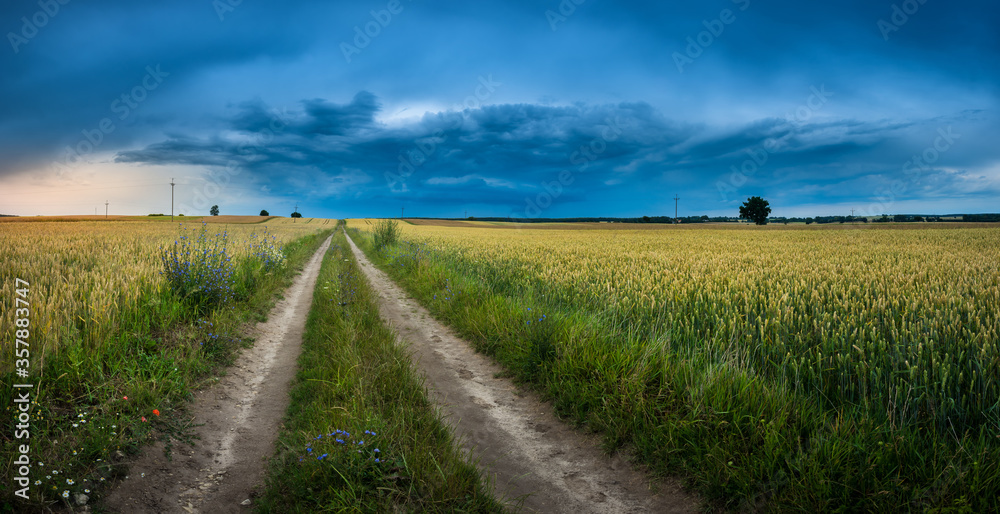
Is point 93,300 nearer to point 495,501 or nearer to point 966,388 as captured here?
point 495,501

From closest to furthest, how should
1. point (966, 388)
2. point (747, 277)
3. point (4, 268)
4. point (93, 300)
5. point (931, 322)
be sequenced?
point (966, 388) < point (931, 322) < point (93, 300) < point (4, 268) < point (747, 277)

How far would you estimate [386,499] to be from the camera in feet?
11.0

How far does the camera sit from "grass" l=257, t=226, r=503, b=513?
3.41 meters

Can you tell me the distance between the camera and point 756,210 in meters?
115

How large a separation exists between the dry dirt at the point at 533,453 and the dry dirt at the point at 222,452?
204 cm

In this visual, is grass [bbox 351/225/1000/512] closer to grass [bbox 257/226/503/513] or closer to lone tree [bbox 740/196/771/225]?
grass [bbox 257/226/503/513]

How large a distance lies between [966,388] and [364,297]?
10669 millimetres

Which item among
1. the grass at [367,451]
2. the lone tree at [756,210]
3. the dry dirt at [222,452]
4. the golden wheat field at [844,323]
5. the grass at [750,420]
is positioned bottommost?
the dry dirt at [222,452]

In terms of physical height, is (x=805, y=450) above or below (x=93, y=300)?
below

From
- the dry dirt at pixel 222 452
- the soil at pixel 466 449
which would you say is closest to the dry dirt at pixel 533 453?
the soil at pixel 466 449

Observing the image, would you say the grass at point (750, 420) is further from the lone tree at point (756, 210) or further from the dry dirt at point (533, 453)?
the lone tree at point (756, 210)

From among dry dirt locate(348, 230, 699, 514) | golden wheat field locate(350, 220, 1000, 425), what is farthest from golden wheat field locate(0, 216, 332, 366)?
golden wheat field locate(350, 220, 1000, 425)

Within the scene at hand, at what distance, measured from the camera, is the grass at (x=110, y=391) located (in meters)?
3.49

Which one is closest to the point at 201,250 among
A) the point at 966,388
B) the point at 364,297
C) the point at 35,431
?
the point at 364,297
